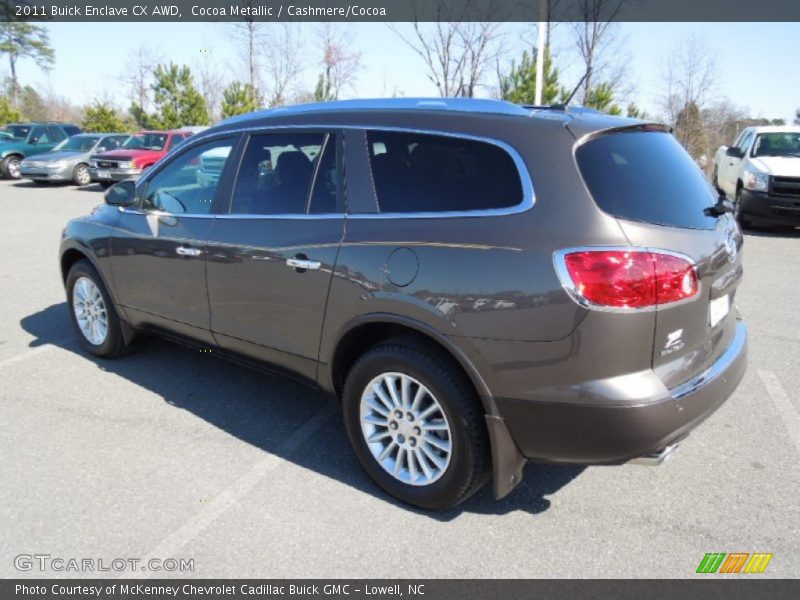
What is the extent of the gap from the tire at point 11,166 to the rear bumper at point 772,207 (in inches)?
890

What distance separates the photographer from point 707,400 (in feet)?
8.88

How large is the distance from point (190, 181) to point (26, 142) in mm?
22313

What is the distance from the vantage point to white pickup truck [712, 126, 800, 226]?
1052 centimetres

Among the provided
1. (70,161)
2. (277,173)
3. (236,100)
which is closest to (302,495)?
(277,173)

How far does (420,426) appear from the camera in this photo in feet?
9.66

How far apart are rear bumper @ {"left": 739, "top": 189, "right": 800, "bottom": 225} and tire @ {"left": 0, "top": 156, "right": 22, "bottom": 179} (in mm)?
22603

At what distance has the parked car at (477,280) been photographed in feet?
8.05

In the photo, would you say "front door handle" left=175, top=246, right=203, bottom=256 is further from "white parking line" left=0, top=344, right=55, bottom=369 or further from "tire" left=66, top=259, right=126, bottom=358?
"white parking line" left=0, top=344, right=55, bottom=369

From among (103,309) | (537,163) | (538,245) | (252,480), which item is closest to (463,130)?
(537,163)

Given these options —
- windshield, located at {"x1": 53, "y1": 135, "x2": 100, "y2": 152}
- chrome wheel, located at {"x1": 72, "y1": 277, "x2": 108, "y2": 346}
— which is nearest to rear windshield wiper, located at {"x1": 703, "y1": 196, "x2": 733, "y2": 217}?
chrome wheel, located at {"x1": 72, "y1": 277, "x2": 108, "y2": 346}

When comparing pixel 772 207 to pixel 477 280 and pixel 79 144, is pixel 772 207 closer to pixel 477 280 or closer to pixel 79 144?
pixel 477 280

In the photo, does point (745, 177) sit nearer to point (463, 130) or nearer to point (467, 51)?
point (463, 130)

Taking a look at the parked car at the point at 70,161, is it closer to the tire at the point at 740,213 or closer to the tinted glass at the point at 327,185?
the tire at the point at 740,213

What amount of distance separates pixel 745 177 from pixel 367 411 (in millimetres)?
10591
